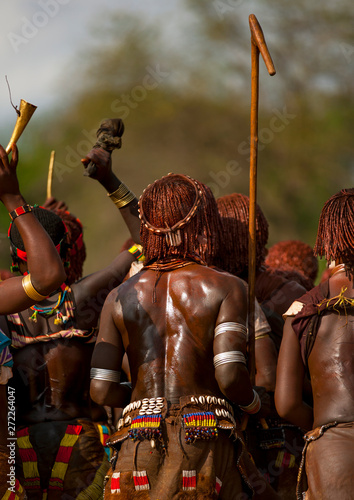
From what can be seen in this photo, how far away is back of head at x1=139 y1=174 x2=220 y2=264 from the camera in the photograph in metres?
3.79

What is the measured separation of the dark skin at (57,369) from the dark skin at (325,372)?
1.30 metres

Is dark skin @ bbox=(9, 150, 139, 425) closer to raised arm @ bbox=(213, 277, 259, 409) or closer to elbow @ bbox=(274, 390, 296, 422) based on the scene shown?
raised arm @ bbox=(213, 277, 259, 409)

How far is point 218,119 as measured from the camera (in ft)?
64.1

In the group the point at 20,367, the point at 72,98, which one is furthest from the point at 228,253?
the point at 72,98

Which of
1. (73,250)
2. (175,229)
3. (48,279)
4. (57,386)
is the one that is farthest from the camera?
(73,250)

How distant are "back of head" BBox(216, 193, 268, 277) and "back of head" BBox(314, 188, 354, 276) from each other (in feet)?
3.57

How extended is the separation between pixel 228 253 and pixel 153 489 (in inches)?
71.3

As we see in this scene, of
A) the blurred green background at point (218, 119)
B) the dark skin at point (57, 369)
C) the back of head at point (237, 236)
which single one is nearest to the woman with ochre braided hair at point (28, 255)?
the dark skin at point (57, 369)

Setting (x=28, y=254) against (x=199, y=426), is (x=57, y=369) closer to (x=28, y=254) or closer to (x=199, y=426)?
(x=199, y=426)

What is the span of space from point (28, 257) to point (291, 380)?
1452 mm

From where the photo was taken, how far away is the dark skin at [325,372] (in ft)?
11.1

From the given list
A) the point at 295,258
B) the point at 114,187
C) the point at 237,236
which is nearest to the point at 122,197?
the point at 114,187

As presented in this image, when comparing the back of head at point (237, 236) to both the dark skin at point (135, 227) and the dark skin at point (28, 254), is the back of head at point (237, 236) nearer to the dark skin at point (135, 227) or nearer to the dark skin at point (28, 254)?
the dark skin at point (135, 227)

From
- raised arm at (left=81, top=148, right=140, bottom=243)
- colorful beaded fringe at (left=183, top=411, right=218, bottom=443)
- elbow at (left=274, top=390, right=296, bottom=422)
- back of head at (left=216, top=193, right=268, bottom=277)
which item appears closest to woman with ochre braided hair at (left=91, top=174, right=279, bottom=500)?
colorful beaded fringe at (left=183, top=411, right=218, bottom=443)
